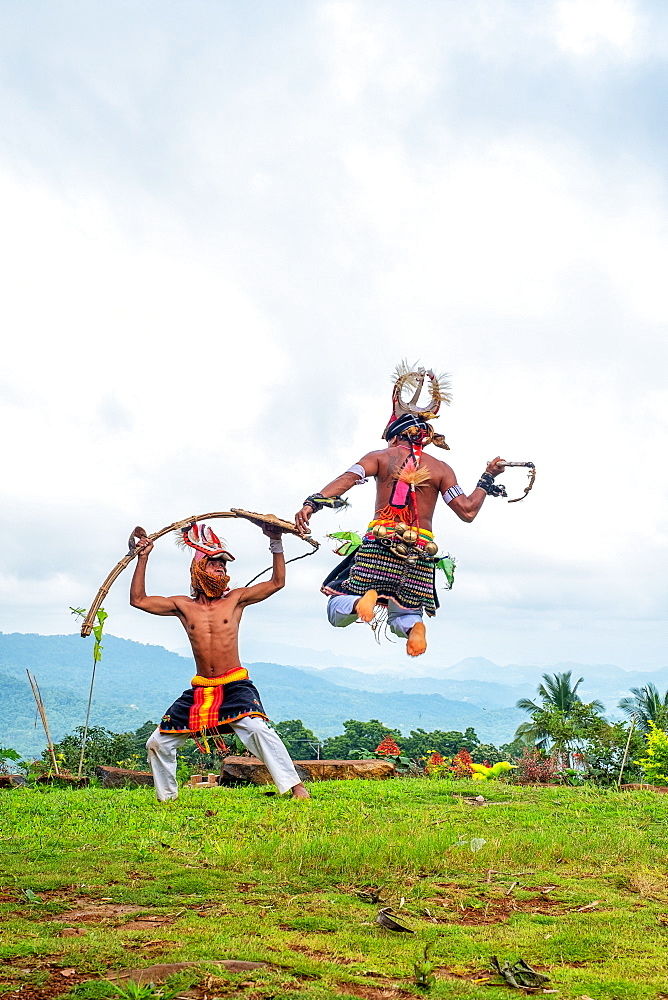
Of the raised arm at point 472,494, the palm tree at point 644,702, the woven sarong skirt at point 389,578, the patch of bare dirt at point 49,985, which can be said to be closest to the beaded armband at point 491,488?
the raised arm at point 472,494

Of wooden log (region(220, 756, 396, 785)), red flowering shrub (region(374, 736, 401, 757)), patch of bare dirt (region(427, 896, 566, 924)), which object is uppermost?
red flowering shrub (region(374, 736, 401, 757))

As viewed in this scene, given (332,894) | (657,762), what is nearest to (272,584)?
(332,894)

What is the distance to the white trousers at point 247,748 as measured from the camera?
762 centimetres

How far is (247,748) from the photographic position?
773 centimetres

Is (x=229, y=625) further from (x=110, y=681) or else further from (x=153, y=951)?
(x=110, y=681)

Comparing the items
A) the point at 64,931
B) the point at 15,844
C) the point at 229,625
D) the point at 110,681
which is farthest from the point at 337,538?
the point at 110,681

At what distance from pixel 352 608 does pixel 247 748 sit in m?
1.52

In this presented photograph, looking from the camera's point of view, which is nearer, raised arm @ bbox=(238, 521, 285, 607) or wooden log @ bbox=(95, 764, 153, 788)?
raised arm @ bbox=(238, 521, 285, 607)

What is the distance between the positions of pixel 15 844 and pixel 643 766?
7133 mm

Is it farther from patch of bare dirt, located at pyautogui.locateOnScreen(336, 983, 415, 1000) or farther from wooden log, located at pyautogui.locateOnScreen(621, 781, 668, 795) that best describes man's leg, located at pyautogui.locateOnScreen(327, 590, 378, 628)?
patch of bare dirt, located at pyautogui.locateOnScreen(336, 983, 415, 1000)

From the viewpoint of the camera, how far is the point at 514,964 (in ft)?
11.4

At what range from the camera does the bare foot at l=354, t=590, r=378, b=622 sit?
312 inches

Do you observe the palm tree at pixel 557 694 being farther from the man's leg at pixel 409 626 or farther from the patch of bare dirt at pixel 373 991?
the patch of bare dirt at pixel 373 991

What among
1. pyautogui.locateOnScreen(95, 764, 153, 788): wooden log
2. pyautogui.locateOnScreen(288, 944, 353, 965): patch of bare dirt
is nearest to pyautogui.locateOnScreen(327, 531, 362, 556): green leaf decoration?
pyautogui.locateOnScreen(95, 764, 153, 788): wooden log
